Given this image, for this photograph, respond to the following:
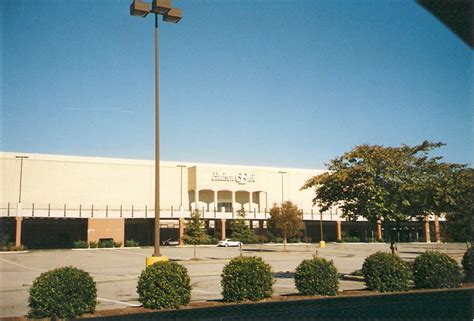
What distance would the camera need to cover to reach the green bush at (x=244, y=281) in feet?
39.5

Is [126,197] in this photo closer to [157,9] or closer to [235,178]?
[235,178]

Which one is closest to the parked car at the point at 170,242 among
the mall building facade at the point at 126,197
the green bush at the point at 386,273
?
the mall building facade at the point at 126,197

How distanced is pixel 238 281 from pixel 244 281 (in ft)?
0.51

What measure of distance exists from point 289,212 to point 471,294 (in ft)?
130

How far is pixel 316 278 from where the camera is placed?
13.2 m

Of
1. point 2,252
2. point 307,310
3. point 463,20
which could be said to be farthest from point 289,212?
point 463,20

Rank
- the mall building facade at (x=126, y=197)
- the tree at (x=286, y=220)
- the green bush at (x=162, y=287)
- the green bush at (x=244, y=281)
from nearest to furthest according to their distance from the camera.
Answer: the green bush at (x=162, y=287) < the green bush at (x=244, y=281) < the tree at (x=286, y=220) < the mall building facade at (x=126, y=197)

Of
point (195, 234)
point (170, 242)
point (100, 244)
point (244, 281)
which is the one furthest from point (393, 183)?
point (170, 242)

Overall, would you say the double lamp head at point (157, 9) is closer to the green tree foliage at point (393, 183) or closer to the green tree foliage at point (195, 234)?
the green tree foliage at point (393, 183)

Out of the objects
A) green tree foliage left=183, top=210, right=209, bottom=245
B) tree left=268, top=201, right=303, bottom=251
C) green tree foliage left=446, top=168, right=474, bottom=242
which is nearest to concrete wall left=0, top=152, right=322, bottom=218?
tree left=268, top=201, right=303, bottom=251

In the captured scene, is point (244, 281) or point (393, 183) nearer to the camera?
point (244, 281)

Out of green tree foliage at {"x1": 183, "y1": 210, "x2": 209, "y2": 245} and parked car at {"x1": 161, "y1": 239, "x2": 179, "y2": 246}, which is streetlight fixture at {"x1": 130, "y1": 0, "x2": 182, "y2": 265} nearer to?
green tree foliage at {"x1": 183, "y1": 210, "x2": 209, "y2": 245}

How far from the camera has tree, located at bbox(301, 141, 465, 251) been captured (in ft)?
58.5

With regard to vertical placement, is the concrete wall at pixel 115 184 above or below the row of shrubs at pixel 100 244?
above
